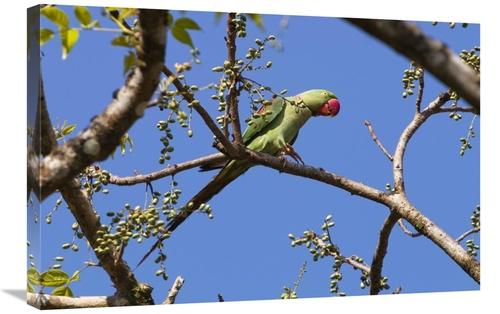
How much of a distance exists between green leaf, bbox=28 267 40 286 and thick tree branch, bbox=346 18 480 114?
2.38 meters

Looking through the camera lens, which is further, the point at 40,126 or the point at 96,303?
the point at 96,303

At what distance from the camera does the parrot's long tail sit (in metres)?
3.58

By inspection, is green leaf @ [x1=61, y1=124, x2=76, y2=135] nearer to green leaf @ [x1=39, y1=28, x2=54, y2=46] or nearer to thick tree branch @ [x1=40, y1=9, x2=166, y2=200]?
green leaf @ [x1=39, y1=28, x2=54, y2=46]

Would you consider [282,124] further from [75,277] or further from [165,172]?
[75,277]

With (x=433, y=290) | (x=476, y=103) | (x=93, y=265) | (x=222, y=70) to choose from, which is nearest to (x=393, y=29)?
(x=476, y=103)

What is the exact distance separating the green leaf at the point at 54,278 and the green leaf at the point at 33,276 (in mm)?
29

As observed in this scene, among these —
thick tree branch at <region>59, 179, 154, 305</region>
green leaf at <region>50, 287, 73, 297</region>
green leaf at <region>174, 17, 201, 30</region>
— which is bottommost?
green leaf at <region>50, 287, 73, 297</region>

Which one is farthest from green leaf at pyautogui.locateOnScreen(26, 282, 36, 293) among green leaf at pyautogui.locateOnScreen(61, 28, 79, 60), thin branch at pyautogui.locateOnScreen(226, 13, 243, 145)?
green leaf at pyautogui.locateOnScreen(61, 28, 79, 60)

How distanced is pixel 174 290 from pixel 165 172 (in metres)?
0.65

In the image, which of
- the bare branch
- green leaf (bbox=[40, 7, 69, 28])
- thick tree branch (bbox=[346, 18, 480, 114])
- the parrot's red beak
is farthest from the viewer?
the parrot's red beak

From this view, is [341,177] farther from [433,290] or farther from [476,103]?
[476,103]

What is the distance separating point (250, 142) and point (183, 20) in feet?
7.11

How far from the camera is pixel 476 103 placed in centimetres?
152

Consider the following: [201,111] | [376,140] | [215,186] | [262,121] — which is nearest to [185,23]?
[201,111]
